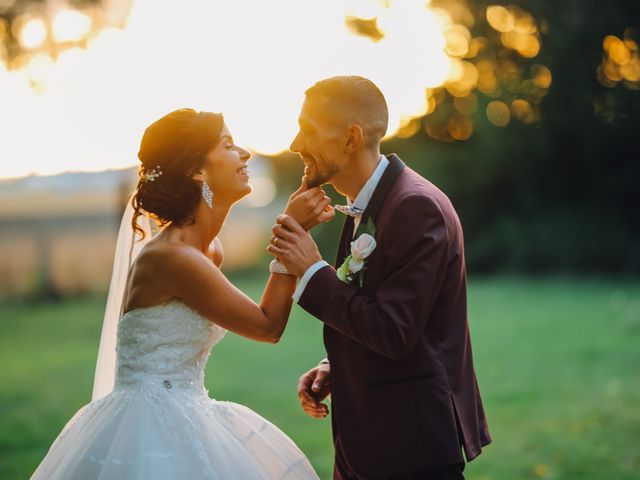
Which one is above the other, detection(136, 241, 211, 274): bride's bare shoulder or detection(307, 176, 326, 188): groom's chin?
detection(307, 176, 326, 188): groom's chin

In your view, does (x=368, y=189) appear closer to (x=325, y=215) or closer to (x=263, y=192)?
(x=325, y=215)

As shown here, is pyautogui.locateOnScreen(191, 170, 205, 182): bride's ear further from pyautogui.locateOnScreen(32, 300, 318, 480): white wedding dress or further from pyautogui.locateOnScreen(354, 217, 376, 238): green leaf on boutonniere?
pyautogui.locateOnScreen(354, 217, 376, 238): green leaf on boutonniere

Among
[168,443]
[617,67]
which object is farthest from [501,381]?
[617,67]

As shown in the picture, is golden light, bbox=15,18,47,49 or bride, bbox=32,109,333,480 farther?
golden light, bbox=15,18,47,49

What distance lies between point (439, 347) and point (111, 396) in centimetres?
137

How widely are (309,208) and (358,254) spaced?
0.29 metres

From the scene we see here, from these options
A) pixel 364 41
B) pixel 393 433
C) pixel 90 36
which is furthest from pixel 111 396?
pixel 364 41

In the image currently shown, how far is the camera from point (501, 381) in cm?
1055

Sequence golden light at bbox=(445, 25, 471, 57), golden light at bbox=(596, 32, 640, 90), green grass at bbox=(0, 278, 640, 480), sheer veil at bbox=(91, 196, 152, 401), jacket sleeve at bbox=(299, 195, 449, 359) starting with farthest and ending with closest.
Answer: golden light at bbox=(445, 25, 471, 57) → golden light at bbox=(596, 32, 640, 90) → green grass at bbox=(0, 278, 640, 480) → sheer veil at bbox=(91, 196, 152, 401) → jacket sleeve at bbox=(299, 195, 449, 359)

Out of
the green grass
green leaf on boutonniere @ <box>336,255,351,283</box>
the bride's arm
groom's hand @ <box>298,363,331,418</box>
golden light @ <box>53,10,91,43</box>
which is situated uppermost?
golden light @ <box>53,10,91,43</box>

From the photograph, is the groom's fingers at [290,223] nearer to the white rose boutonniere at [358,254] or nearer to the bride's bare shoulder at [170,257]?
the white rose boutonniere at [358,254]

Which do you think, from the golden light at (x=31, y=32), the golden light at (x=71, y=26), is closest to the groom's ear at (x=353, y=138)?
the golden light at (x=71, y=26)

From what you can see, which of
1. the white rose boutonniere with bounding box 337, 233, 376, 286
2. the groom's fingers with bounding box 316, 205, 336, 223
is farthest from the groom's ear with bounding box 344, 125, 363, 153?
the white rose boutonniere with bounding box 337, 233, 376, 286

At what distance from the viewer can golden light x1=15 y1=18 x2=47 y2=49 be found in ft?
21.7
